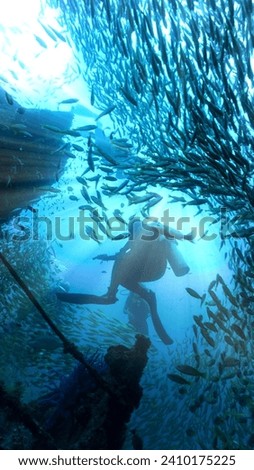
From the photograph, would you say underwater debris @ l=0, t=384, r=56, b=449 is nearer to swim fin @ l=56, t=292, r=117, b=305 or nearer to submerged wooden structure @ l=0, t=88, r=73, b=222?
swim fin @ l=56, t=292, r=117, b=305

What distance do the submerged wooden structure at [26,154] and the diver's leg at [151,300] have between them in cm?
423

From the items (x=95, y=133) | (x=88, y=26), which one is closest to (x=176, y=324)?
(x=95, y=133)

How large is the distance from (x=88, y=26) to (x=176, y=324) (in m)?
12.5

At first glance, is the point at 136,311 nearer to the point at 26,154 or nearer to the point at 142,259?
the point at 142,259

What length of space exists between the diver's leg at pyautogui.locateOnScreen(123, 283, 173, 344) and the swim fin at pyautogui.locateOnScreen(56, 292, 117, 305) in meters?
0.90

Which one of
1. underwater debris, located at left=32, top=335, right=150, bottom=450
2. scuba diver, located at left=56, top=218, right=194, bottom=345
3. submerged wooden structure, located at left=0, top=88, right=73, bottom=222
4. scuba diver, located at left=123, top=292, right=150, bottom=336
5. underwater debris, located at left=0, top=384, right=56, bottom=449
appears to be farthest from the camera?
scuba diver, located at left=123, top=292, right=150, bottom=336

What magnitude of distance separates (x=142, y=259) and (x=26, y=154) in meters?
4.57

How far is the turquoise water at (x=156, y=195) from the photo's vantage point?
4.70 meters

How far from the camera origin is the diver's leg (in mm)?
10906

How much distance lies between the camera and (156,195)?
A: 19.7 feet

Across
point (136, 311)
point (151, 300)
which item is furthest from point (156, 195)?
point (136, 311)

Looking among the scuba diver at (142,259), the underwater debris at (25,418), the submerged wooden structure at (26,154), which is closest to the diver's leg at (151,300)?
the scuba diver at (142,259)

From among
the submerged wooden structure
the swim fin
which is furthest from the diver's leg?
the submerged wooden structure

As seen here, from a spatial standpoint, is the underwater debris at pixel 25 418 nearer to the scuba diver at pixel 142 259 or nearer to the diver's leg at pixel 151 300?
the scuba diver at pixel 142 259
